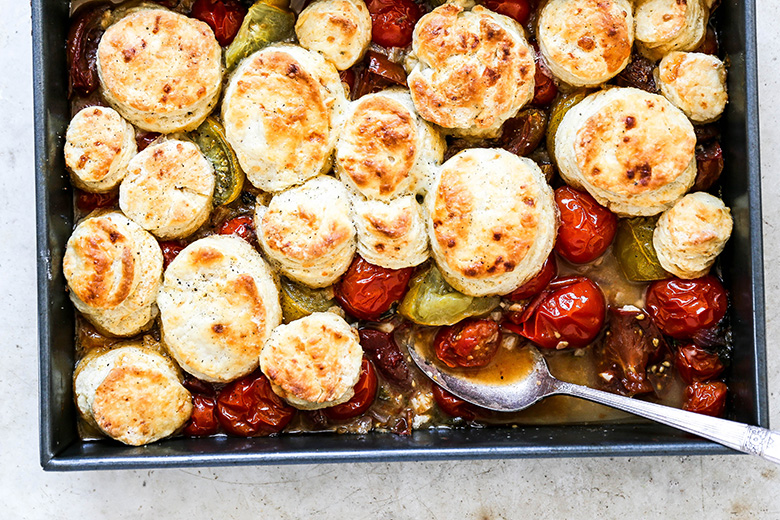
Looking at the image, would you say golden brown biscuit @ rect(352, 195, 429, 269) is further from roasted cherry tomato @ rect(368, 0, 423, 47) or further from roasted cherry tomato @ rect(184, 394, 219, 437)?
roasted cherry tomato @ rect(184, 394, 219, 437)

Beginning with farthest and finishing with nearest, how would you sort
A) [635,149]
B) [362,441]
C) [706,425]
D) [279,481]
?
1. [279,481]
2. [362,441]
3. [635,149]
4. [706,425]

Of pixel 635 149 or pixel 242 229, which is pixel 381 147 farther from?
pixel 635 149

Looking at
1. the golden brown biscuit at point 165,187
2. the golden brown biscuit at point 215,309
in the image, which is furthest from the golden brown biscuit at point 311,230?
the golden brown biscuit at point 165,187

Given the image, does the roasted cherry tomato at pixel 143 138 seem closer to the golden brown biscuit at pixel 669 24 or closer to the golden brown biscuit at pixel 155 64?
the golden brown biscuit at pixel 155 64

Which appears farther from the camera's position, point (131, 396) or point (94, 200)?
point (94, 200)

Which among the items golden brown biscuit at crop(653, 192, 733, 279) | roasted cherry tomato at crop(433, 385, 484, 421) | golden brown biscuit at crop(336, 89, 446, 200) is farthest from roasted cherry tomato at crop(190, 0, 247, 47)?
golden brown biscuit at crop(653, 192, 733, 279)

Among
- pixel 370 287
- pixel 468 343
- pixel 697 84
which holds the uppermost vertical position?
pixel 697 84

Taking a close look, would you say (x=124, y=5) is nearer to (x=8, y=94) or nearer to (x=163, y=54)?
(x=163, y=54)

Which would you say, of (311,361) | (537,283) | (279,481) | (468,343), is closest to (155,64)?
(311,361)
